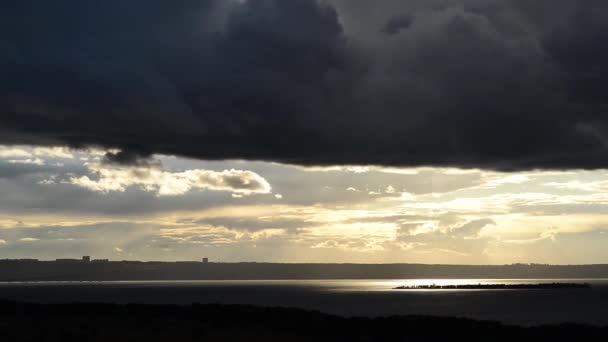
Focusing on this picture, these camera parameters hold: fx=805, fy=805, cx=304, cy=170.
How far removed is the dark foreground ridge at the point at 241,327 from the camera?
67.8 meters

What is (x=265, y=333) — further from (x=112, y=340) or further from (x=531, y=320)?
(x=531, y=320)

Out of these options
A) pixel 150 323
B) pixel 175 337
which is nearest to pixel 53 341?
pixel 175 337

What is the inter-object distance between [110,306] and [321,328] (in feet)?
133

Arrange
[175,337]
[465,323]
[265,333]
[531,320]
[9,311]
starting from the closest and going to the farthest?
[175,337] → [265,333] → [465,323] → [9,311] → [531,320]

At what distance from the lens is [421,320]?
320ft

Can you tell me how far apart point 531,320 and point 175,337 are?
8951 cm

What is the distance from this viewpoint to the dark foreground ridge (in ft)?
222

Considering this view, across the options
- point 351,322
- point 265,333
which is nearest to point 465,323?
point 351,322

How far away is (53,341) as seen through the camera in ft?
201

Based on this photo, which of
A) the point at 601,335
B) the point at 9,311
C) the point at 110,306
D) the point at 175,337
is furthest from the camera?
the point at 110,306

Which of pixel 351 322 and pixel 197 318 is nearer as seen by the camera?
pixel 351 322

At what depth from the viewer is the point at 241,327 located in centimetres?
8538

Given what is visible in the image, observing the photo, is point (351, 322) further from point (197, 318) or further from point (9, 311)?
point (9, 311)

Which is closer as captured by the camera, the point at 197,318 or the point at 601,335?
the point at 601,335
